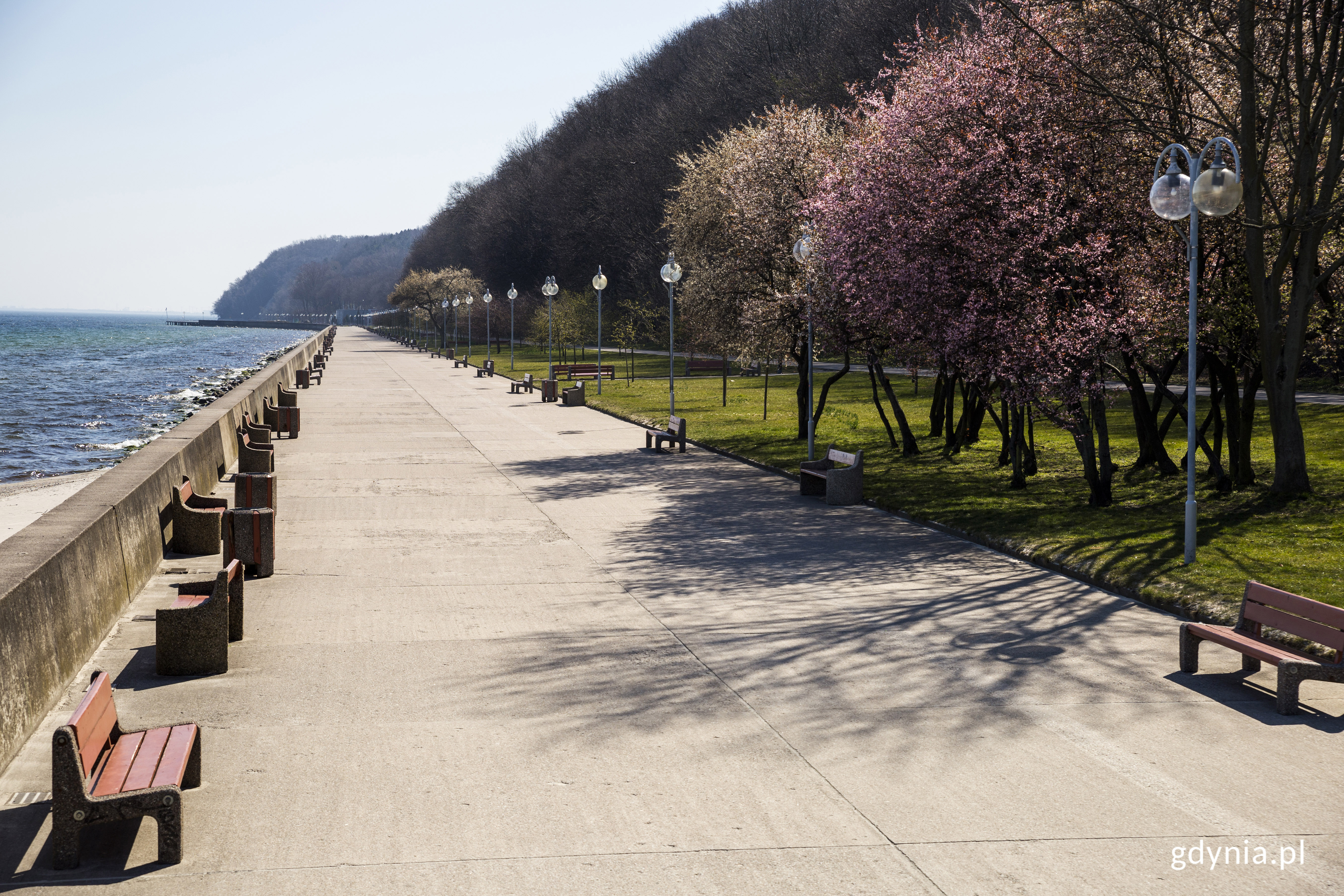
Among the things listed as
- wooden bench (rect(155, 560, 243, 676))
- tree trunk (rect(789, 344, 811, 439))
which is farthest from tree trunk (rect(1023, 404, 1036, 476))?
wooden bench (rect(155, 560, 243, 676))

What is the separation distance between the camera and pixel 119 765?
205 inches

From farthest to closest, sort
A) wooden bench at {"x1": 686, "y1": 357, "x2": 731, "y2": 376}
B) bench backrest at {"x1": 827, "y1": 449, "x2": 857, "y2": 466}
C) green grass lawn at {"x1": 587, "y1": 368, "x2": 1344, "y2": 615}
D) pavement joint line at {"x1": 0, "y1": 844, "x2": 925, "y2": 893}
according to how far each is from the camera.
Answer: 1. wooden bench at {"x1": 686, "y1": 357, "x2": 731, "y2": 376}
2. bench backrest at {"x1": 827, "y1": 449, "x2": 857, "y2": 466}
3. green grass lawn at {"x1": 587, "y1": 368, "x2": 1344, "y2": 615}
4. pavement joint line at {"x1": 0, "y1": 844, "x2": 925, "y2": 893}

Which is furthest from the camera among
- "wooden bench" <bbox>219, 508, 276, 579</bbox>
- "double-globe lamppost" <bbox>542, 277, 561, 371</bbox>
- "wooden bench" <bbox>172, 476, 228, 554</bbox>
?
"double-globe lamppost" <bbox>542, 277, 561, 371</bbox>

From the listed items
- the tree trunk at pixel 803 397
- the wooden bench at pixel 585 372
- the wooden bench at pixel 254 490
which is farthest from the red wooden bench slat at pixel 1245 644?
the wooden bench at pixel 585 372

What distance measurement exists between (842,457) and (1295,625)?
8997mm

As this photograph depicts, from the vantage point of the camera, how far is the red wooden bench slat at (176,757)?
4.94 meters

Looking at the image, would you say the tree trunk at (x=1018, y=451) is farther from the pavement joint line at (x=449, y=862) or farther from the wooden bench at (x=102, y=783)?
the wooden bench at (x=102, y=783)

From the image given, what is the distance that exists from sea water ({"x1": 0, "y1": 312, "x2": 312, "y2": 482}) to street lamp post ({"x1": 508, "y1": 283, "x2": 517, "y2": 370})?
12.8 m

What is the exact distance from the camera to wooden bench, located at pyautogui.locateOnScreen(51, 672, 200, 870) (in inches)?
185

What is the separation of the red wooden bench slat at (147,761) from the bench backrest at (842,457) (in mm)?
11241

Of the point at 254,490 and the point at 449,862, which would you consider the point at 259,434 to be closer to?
the point at 254,490

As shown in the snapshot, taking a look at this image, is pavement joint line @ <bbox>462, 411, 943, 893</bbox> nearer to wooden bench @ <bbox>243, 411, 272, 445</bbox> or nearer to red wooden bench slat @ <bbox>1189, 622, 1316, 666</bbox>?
red wooden bench slat @ <bbox>1189, 622, 1316, 666</bbox>

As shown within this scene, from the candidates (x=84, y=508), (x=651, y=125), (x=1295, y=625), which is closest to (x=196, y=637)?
(x=84, y=508)

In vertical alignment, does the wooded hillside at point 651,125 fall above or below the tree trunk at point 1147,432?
above
